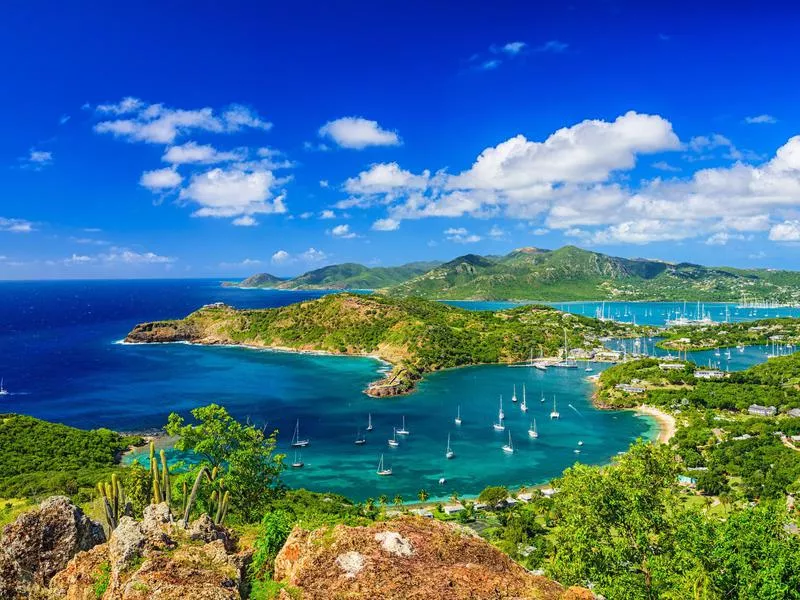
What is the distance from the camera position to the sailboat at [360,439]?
73.8 meters

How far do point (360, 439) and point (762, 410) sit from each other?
66781 millimetres

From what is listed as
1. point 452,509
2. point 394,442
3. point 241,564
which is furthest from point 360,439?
point 241,564

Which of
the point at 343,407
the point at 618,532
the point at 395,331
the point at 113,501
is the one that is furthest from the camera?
the point at 395,331

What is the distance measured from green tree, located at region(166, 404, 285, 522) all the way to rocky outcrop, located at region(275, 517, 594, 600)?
623 inches

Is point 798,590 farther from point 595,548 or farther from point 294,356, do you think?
point 294,356

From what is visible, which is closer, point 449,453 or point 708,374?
point 449,453

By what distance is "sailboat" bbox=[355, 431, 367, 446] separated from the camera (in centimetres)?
7376

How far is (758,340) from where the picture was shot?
16725 cm

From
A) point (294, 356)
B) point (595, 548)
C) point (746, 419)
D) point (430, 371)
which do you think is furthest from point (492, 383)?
point (595, 548)

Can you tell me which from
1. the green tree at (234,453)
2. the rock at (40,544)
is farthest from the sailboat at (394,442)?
the rock at (40,544)

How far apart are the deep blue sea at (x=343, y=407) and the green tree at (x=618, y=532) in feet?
116

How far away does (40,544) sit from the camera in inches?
629

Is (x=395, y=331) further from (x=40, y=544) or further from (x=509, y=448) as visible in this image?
(x=40, y=544)

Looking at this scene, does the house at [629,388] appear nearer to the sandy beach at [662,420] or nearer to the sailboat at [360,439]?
the sandy beach at [662,420]
